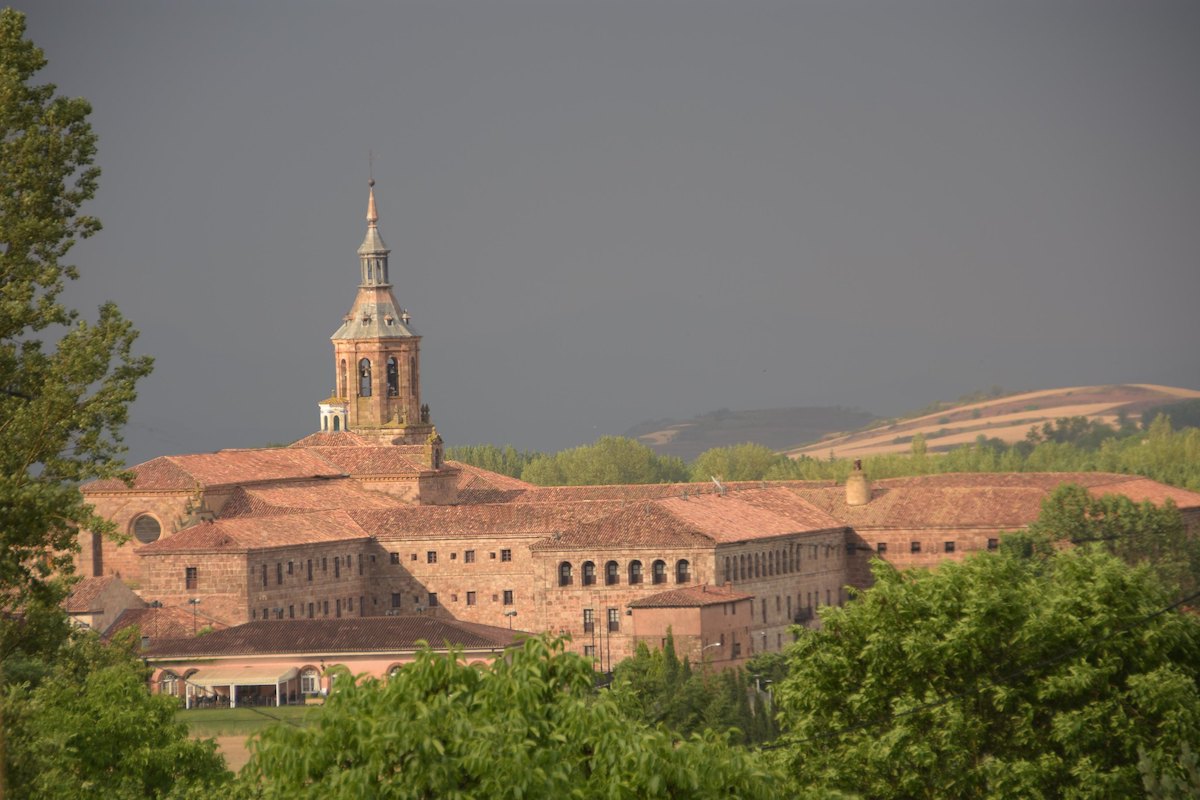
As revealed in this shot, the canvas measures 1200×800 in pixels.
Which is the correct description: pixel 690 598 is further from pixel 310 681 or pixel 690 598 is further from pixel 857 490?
pixel 857 490

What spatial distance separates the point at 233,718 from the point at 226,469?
32168mm

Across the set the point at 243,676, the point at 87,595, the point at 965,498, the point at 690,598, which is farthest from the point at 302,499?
the point at 965,498

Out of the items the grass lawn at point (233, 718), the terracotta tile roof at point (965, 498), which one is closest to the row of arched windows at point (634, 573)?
the terracotta tile roof at point (965, 498)

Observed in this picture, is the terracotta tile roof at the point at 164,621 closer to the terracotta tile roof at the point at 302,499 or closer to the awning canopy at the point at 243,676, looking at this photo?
the awning canopy at the point at 243,676

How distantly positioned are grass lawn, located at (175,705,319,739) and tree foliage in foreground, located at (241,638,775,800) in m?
51.5

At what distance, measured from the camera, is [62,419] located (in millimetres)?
46000

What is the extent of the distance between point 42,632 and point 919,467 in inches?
4573

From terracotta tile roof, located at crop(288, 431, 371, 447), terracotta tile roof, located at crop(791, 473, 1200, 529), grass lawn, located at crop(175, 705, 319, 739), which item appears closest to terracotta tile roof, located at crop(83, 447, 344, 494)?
terracotta tile roof, located at crop(288, 431, 371, 447)

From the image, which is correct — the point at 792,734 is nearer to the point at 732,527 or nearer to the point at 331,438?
the point at 732,527

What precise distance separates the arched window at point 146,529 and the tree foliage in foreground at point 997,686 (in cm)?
6660

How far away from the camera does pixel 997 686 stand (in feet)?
171

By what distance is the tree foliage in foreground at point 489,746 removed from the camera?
34688mm

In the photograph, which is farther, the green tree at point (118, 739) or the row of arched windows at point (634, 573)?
the row of arched windows at point (634, 573)

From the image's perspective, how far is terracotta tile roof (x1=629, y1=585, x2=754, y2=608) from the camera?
10662 centimetres
